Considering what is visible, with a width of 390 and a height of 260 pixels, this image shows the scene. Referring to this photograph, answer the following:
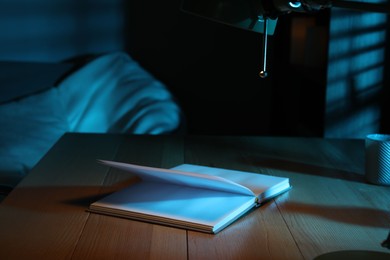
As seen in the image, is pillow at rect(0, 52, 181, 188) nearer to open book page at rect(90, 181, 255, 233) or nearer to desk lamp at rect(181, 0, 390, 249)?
open book page at rect(90, 181, 255, 233)

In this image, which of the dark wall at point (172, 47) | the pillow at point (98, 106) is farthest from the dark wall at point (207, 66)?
the pillow at point (98, 106)

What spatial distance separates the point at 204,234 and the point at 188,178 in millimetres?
128

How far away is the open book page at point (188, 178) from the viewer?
40.6 inches

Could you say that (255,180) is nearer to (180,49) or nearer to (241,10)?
(241,10)

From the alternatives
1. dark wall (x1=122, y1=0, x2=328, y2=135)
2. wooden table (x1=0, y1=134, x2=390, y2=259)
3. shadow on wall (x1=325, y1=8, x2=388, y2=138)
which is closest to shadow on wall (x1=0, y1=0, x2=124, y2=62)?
dark wall (x1=122, y1=0, x2=328, y2=135)

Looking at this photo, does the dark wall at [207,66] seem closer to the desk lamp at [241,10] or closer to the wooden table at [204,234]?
the wooden table at [204,234]

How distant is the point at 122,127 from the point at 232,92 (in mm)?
704

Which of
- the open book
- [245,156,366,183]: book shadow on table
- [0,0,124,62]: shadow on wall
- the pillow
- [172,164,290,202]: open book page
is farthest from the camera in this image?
[0,0,124,62]: shadow on wall

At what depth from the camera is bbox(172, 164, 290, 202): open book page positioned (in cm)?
113

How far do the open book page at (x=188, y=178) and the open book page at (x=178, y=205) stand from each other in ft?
0.06

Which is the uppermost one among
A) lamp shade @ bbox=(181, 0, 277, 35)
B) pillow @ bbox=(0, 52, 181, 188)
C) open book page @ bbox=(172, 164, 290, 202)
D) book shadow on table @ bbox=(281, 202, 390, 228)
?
lamp shade @ bbox=(181, 0, 277, 35)

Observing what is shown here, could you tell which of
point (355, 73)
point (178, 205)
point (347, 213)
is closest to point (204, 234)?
point (178, 205)

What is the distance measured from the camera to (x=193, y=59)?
304 cm

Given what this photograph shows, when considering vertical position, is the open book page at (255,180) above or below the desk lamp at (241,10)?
below
